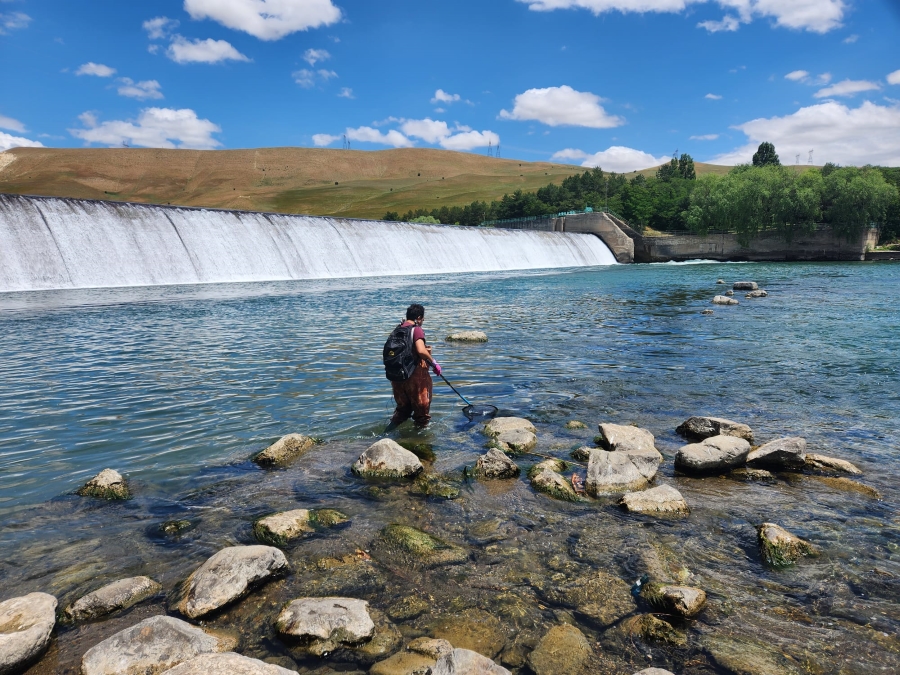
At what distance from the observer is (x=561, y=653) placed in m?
3.72

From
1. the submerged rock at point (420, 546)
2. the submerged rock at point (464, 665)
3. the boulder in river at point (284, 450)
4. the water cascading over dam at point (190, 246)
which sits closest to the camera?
the submerged rock at point (464, 665)

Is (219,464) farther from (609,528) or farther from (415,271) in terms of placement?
(415,271)

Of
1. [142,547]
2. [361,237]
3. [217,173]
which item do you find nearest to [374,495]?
[142,547]

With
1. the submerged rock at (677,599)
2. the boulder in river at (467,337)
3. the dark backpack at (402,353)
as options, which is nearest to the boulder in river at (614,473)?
the submerged rock at (677,599)

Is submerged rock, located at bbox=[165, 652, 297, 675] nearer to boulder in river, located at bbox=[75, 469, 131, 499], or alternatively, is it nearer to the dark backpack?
boulder in river, located at bbox=[75, 469, 131, 499]

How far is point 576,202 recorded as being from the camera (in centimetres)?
11494

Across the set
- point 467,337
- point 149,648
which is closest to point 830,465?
point 149,648

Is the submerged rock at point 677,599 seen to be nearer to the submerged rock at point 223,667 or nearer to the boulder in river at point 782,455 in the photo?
the submerged rock at point 223,667

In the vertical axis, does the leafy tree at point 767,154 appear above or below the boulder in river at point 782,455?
above

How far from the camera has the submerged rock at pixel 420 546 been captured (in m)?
4.91

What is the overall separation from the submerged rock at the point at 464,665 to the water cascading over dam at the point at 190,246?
107 feet

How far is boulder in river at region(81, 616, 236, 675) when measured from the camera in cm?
341

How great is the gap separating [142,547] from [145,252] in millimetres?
31327

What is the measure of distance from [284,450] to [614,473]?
13.9 ft
